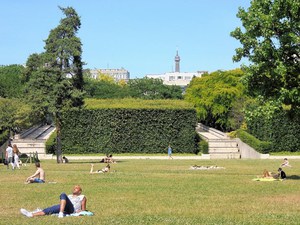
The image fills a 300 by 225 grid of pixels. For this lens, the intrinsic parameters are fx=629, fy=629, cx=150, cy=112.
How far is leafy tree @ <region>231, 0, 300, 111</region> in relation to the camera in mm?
27031

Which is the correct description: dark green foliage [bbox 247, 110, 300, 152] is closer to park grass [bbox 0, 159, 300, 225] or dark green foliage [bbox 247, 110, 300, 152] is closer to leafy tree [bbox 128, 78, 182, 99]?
park grass [bbox 0, 159, 300, 225]

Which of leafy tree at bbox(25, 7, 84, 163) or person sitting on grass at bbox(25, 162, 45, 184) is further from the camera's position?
leafy tree at bbox(25, 7, 84, 163)

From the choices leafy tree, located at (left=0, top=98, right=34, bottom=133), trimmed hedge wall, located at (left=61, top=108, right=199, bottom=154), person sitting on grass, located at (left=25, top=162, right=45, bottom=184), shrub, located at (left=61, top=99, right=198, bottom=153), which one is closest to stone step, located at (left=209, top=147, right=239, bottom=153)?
shrub, located at (left=61, top=99, right=198, bottom=153)

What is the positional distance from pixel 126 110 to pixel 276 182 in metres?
35.5

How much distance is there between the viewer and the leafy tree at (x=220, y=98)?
84.4 metres

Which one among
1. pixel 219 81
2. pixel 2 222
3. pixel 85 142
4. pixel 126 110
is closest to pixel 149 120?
pixel 126 110

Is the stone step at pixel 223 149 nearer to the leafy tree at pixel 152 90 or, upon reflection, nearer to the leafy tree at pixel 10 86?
the leafy tree at pixel 10 86

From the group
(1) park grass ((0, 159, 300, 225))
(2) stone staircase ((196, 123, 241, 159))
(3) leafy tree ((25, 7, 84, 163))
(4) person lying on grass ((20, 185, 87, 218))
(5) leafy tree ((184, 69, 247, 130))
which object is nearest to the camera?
(1) park grass ((0, 159, 300, 225))

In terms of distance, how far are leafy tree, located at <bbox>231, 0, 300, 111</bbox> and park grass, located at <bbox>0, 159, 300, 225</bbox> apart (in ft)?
14.9

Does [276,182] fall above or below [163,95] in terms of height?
below

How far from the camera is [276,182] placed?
26.8 meters

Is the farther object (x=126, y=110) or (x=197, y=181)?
(x=126, y=110)

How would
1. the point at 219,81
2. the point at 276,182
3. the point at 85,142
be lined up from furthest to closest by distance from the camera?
the point at 219,81, the point at 85,142, the point at 276,182

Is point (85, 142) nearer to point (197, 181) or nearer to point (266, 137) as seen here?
point (266, 137)
